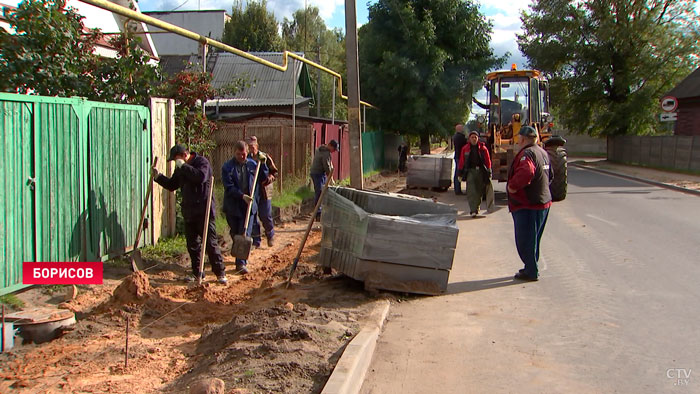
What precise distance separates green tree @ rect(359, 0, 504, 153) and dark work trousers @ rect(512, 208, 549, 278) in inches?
820

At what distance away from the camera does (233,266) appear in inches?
345

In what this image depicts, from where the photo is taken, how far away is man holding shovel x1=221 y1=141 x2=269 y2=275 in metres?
8.40

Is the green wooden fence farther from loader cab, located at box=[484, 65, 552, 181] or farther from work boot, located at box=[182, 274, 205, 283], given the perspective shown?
loader cab, located at box=[484, 65, 552, 181]

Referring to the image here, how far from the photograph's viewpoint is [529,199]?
7258mm

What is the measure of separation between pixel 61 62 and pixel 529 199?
610cm

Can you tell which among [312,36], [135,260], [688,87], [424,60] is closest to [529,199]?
[135,260]

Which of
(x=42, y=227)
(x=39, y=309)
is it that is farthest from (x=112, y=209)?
(x=39, y=309)

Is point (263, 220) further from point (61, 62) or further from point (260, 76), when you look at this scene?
point (260, 76)

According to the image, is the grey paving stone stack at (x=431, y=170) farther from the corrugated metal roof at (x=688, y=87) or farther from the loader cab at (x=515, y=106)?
the corrugated metal roof at (x=688, y=87)

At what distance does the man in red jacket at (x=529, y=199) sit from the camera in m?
7.19

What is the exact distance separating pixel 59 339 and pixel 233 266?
3564 mm

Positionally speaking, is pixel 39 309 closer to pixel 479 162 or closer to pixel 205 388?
pixel 205 388

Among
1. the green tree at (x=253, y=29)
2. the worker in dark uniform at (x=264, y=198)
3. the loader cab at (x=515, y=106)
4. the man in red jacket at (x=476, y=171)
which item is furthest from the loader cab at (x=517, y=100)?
the green tree at (x=253, y=29)

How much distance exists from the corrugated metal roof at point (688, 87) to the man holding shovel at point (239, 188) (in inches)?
1093
